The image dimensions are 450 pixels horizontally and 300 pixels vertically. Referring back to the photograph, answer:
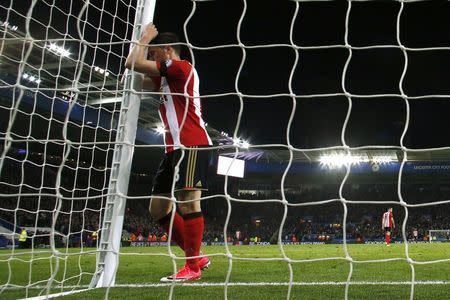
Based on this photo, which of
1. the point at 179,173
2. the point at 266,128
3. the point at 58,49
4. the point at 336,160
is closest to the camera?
the point at 179,173

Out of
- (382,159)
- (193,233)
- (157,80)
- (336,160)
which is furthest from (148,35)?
(382,159)

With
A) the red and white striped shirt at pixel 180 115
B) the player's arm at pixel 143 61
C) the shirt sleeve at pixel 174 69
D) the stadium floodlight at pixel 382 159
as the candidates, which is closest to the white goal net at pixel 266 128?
the stadium floodlight at pixel 382 159

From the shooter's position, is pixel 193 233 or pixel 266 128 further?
pixel 266 128

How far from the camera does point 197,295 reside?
9.10ft

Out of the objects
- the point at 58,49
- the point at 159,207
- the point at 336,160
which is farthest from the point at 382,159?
the point at 159,207

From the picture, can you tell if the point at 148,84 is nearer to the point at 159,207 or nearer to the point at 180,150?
Result: the point at 180,150

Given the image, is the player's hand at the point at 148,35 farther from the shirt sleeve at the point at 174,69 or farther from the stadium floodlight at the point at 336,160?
the stadium floodlight at the point at 336,160

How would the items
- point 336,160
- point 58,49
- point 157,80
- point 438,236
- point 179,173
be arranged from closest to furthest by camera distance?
point 179,173 < point 157,80 < point 58,49 < point 438,236 < point 336,160

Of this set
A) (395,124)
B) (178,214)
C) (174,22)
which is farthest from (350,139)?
(178,214)

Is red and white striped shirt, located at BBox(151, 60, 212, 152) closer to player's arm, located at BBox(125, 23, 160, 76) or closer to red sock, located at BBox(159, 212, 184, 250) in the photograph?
player's arm, located at BBox(125, 23, 160, 76)

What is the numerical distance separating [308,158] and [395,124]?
7.19 metres

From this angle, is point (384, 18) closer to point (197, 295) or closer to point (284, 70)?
point (284, 70)

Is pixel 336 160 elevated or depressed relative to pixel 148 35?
elevated

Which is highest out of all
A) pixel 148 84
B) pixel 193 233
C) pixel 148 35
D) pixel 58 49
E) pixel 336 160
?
pixel 336 160
